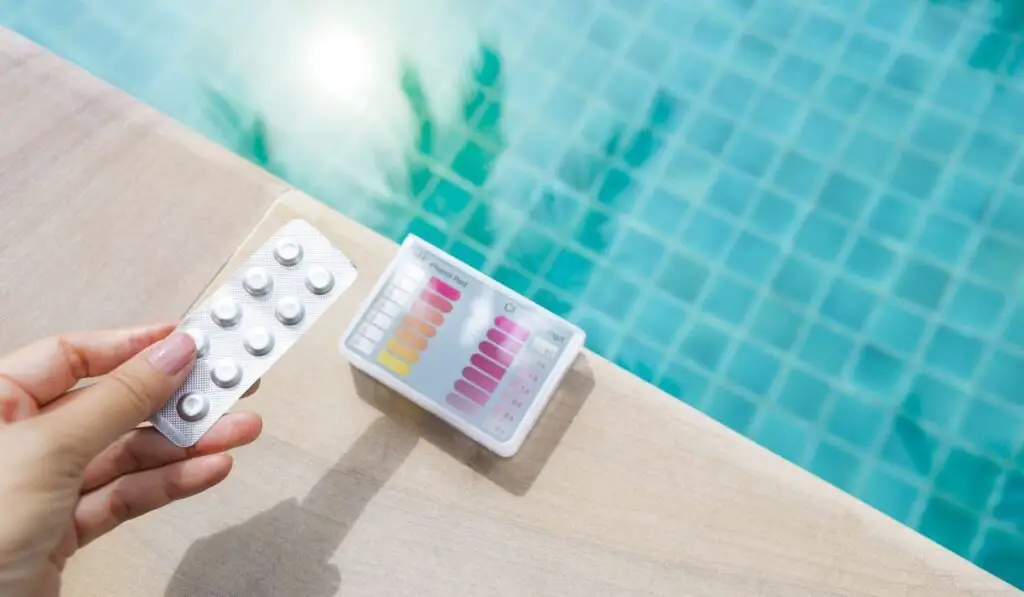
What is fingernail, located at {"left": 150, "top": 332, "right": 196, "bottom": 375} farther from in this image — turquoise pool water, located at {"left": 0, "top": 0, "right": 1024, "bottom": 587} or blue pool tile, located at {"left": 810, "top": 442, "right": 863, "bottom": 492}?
blue pool tile, located at {"left": 810, "top": 442, "right": 863, "bottom": 492}

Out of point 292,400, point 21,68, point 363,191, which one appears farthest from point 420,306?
point 363,191

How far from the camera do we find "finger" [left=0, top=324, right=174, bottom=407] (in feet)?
1.92

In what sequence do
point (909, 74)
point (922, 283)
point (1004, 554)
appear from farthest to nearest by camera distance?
point (909, 74) → point (922, 283) → point (1004, 554)

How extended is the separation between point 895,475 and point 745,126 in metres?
0.50

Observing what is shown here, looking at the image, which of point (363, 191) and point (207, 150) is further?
point (363, 191)

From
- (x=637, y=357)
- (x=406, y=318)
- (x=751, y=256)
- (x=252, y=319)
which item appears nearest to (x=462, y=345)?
(x=406, y=318)

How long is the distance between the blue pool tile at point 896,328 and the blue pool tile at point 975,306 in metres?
0.05

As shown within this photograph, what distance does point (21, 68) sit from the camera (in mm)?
737

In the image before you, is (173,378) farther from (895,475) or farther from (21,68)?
(895,475)

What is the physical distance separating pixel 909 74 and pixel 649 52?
365 millimetres

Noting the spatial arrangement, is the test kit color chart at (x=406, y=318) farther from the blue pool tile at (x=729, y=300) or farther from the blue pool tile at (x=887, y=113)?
A: the blue pool tile at (x=887, y=113)

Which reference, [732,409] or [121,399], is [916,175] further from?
[121,399]

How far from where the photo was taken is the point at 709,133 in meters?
1.18

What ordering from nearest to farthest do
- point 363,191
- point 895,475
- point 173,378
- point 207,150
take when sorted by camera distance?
point 173,378 < point 207,150 < point 895,475 < point 363,191
